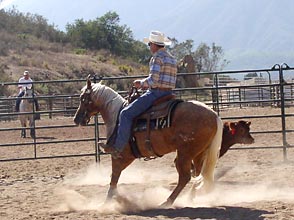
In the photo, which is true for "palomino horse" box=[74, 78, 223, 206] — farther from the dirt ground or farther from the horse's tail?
the dirt ground

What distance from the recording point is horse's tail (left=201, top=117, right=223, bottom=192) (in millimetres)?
7031

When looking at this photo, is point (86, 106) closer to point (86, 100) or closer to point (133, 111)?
point (86, 100)

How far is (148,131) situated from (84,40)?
50.6 m

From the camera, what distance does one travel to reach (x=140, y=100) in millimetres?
7258

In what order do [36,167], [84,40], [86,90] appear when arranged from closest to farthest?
1. [86,90]
2. [36,167]
3. [84,40]

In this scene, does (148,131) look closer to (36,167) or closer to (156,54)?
(156,54)

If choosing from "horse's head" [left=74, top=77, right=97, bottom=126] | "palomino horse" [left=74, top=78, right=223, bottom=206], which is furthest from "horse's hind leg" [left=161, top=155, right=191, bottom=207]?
"horse's head" [left=74, top=77, right=97, bottom=126]

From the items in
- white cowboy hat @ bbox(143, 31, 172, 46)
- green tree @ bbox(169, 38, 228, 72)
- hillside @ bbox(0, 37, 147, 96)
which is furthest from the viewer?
green tree @ bbox(169, 38, 228, 72)

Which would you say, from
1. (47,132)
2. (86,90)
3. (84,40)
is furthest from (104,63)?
(86,90)

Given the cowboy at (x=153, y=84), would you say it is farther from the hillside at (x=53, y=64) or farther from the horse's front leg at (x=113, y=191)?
the hillside at (x=53, y=64)

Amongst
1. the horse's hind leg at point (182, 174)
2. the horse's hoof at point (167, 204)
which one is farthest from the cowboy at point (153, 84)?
the horse's hoof at point (167, 204)

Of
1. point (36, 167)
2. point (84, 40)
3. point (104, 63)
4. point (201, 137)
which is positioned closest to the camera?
point (201, 137)

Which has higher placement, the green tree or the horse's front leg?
the green tree

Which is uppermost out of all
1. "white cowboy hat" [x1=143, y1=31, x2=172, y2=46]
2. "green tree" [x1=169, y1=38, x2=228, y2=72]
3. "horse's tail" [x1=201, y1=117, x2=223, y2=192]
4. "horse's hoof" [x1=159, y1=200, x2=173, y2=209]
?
"green tree" [x1=169, y1=38, x2=228, y2=72]
